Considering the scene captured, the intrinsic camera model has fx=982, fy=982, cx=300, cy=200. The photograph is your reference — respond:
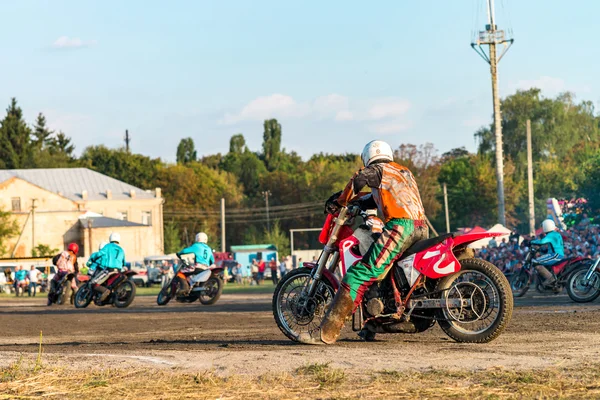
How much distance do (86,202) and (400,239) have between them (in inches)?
3785

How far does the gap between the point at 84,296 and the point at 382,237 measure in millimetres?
15569

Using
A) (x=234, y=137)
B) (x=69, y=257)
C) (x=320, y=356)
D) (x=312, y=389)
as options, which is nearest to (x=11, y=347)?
(x=320, y=356)

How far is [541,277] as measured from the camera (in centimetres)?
2081

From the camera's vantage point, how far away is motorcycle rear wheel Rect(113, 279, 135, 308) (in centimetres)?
2222

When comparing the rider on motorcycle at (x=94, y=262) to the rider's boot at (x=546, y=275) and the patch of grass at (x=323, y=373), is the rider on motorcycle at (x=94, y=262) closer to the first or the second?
the rider's boot at (x=546, y=275)

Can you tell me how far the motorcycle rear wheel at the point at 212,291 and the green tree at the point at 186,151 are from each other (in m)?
125

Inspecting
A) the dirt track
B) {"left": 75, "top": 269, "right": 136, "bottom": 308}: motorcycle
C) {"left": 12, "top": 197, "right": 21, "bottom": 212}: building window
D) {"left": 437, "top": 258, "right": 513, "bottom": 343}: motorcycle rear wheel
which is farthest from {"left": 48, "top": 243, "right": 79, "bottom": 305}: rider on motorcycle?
{"left": 12, "top": 197, "right": 21, "bottom": 212}: building window

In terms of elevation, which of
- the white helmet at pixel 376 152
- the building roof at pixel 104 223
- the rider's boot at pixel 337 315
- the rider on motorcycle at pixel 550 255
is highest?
the building roof at pixel 104 223

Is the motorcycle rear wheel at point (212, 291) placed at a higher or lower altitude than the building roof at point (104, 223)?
lower

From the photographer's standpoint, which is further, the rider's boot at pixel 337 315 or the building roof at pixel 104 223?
the building roof at pixel 104 223

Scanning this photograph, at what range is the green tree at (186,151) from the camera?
146 meters

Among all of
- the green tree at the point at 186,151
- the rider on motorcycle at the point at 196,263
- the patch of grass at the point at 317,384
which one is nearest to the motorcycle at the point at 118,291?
the rider on motorcycle at the point at 196,263

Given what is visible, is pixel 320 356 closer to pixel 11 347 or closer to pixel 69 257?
pixel 11 347

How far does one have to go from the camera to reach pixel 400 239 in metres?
8.67
